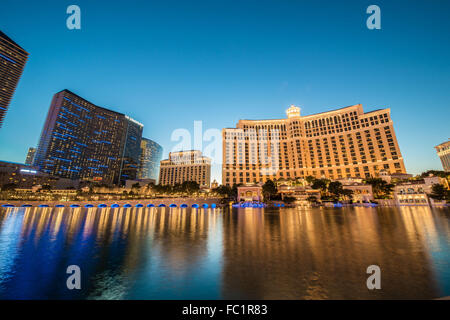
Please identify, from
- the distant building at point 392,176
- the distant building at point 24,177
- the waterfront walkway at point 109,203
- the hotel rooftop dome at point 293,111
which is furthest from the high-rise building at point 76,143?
the distant building at point 392,176

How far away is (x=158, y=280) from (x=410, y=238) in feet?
89.6

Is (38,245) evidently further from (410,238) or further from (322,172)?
(322,172)

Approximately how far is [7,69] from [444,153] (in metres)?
357

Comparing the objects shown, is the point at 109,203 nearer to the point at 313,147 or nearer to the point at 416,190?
the point at 313,147

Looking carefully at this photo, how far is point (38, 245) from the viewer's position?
19.9 meters

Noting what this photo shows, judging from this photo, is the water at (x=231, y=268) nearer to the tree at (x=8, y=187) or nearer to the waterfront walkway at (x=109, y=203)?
the waterfront walkway at (x=109, y=203)

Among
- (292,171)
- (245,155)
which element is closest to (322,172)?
(292,171)

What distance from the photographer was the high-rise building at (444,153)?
16625 centimetres

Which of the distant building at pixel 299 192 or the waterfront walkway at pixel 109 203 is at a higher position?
the distant building at pixel 299 192

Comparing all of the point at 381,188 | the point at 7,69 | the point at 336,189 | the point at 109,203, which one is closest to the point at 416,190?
the point at 381,188

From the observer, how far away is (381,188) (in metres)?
91.0

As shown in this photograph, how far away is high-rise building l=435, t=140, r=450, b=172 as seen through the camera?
16625 centimetres

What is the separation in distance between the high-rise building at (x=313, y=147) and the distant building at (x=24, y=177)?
13056cm

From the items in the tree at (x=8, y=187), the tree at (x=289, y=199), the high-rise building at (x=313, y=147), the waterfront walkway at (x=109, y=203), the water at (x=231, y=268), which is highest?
the high-rise building at (x=313, y=147)
